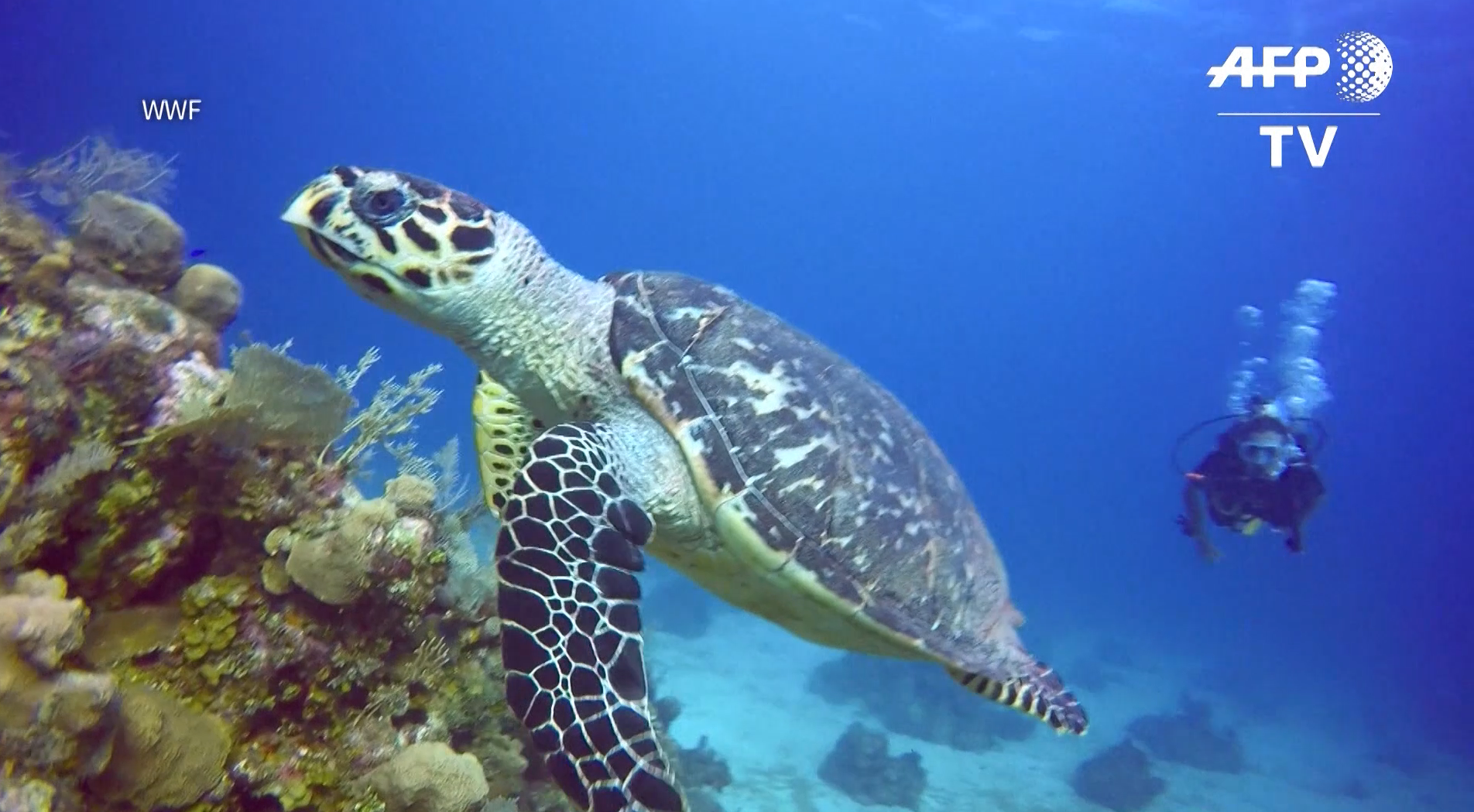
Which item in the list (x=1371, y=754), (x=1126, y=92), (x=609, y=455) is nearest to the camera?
(x=609, y=455)

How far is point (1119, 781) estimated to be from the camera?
12.5 m

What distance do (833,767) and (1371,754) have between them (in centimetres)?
1669

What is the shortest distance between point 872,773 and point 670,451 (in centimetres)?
894

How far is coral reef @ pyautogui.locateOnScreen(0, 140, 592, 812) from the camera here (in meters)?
2.41

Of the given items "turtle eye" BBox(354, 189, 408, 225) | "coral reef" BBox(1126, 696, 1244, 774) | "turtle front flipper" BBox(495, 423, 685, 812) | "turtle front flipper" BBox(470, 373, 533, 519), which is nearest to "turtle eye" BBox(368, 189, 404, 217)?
"turtle eye" BBox(354, 189, 408, 225)

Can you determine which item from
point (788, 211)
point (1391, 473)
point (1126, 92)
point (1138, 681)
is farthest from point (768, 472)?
point (1391, 473)

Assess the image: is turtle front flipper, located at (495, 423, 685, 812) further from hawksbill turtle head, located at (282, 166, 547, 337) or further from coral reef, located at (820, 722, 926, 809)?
coral reef, located at (820, 722, 926, 809)

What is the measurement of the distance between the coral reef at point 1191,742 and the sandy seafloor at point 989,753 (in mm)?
341

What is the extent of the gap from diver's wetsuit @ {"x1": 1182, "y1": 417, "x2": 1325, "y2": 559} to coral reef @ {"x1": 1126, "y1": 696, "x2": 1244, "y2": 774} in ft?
30.4

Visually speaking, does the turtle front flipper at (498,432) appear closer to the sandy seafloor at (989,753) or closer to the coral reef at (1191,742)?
the sandy seafloor at (989,753)

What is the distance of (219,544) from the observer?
10.1ft

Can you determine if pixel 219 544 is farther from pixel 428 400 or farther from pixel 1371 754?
pixel 1371 754

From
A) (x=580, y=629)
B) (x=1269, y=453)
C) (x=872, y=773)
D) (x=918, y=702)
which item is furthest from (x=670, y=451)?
(x=918, y=702)

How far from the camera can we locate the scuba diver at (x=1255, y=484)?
26.8 feet
